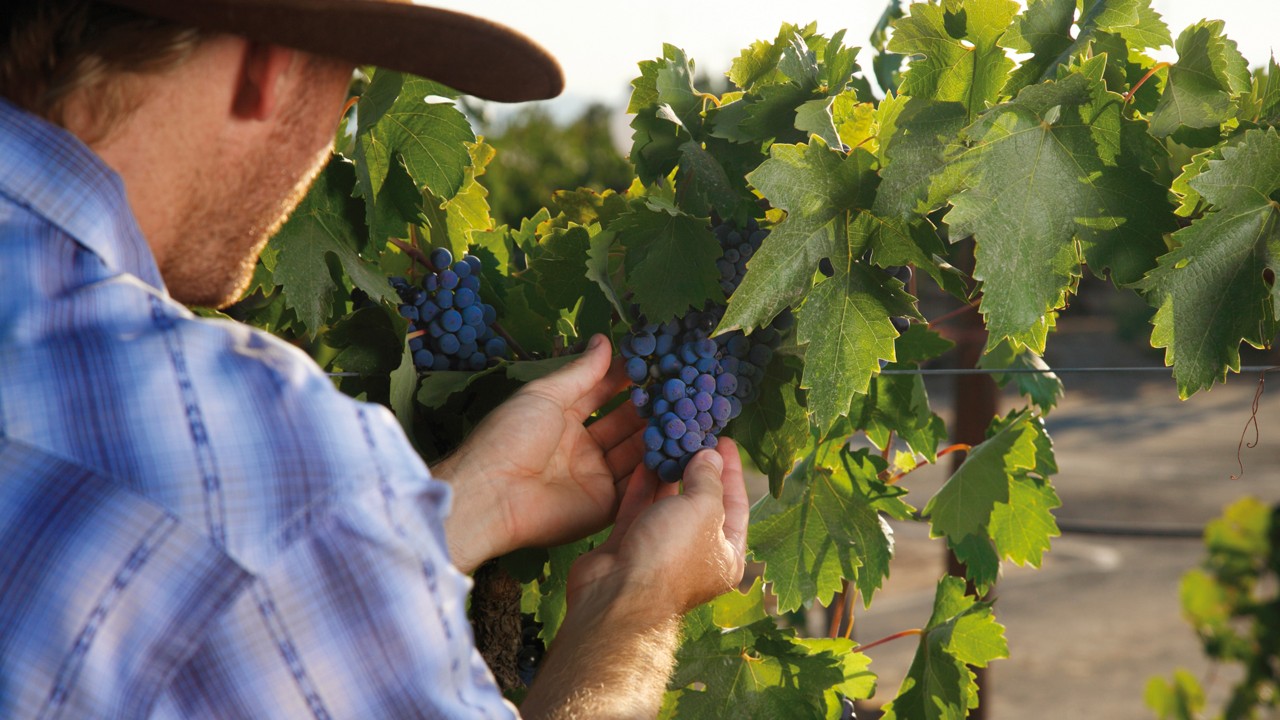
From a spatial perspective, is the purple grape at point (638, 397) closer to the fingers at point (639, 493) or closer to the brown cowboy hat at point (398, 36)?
the fingers at point (639, 493)

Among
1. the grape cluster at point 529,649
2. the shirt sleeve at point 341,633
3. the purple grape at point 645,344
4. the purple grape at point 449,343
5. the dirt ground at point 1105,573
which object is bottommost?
the dirt ground at point 1105,573

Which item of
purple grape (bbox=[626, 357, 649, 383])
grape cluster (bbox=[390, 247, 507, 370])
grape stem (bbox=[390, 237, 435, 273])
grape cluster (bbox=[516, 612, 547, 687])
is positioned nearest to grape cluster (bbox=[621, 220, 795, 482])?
purple grape (bbox=[626, 357, 649, 383])

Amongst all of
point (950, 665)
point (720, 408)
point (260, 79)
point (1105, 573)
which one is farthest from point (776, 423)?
point (1105, 573)

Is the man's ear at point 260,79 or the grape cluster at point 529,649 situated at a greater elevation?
the man's ear at point 260,79

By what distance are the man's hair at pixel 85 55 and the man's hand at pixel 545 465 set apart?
1.97 ft

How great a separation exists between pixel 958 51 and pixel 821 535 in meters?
0.70

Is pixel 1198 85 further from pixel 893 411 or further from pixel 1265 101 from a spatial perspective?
pixel 893 411

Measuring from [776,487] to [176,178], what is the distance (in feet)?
2.74

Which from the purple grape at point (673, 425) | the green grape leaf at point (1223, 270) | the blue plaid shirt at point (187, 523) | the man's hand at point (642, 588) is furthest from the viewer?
the purple grape at point (673, 425)

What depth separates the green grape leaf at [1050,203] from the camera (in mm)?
1291

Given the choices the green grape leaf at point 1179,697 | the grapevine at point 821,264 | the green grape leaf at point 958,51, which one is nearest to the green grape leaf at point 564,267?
the grapevine at point 821,264

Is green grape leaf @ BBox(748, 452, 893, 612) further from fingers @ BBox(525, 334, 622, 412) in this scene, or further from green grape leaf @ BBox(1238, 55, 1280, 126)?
green grape leaf @ BBox(1238, 55, 1280, 126)

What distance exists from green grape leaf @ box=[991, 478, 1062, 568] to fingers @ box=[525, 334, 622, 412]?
712 mm

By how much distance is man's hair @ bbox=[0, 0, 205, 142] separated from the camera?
0.96 meters
